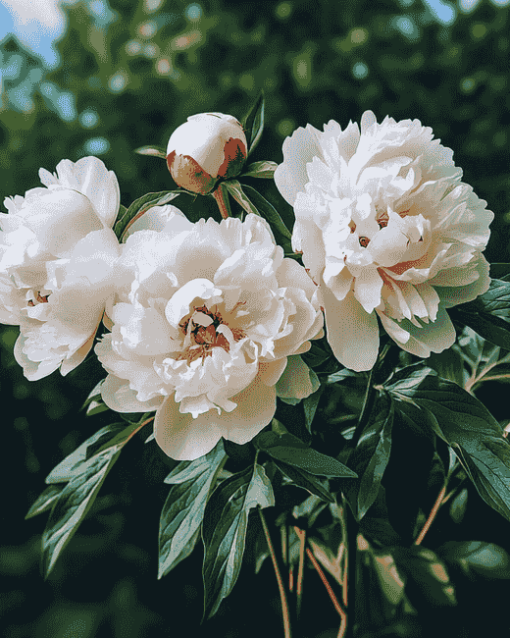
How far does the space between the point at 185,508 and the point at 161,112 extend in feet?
2.77

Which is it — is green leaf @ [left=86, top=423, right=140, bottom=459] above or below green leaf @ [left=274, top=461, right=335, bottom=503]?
below

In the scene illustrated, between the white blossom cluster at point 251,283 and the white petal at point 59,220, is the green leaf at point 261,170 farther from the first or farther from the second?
the white petal at point 59,220

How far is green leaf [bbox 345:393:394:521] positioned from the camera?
562 millimetres

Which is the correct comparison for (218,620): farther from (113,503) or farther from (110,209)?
(110,209)

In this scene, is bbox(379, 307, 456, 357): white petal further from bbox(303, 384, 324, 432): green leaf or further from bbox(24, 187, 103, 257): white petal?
bbox(24, 187, 103, 257): white petal

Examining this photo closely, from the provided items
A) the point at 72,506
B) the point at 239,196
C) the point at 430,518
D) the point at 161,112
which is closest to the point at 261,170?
the point at 239,196

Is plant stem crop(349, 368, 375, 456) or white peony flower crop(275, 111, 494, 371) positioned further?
plant stem crop(349, 368, 375, 456)

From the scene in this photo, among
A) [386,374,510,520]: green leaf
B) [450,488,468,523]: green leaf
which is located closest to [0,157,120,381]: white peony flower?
[386,374,510,520]: green leaf

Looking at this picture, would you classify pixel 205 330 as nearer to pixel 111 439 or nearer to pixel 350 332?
pixel 350 332

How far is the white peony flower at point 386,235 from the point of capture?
48cm

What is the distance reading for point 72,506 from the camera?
60 centimetres

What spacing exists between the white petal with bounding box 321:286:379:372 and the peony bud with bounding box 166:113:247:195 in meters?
0.17

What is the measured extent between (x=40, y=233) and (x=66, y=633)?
853 millimetres

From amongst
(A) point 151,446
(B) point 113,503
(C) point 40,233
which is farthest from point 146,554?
(C) point 40,233
